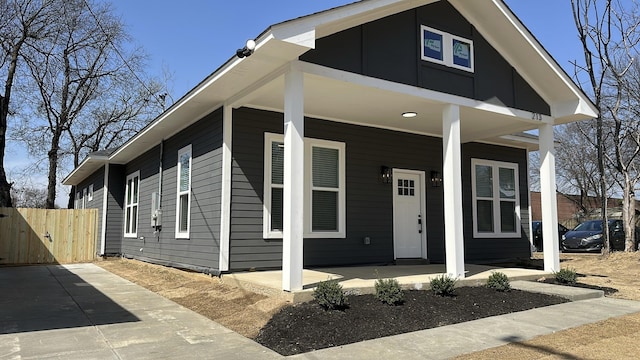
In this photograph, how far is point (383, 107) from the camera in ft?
26.6

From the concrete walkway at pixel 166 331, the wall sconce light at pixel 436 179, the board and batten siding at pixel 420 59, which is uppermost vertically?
the board and batten siding at pixel 420 59

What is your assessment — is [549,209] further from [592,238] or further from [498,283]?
[592,238]

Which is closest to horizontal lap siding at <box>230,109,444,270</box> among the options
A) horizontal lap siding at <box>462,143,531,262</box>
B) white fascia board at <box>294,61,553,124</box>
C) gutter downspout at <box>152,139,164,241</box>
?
horizontal lap siding at <box>462,143,531,262</box>

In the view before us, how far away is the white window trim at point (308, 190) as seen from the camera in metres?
8.01

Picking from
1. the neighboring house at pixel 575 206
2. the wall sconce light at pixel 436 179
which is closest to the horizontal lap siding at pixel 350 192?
the wall sconce light at pixel 436 179

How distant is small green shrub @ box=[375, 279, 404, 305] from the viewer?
223 inches

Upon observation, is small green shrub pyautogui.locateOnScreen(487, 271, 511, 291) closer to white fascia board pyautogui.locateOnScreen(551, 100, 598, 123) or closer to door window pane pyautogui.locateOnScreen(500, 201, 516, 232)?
white fascia board pyautogui.locateOnScreen(551, 100, 598, 123)

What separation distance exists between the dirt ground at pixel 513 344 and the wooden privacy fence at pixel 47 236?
569 cm

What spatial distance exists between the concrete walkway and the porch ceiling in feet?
10.5

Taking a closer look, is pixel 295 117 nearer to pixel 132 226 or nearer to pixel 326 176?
pixel 326 176

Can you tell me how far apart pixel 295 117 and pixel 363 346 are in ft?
9.21

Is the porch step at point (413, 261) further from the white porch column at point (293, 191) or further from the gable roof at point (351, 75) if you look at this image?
the white porch column at point (293, 191)

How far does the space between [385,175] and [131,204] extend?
817 centimetres

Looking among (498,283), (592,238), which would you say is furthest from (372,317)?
(592,238)
